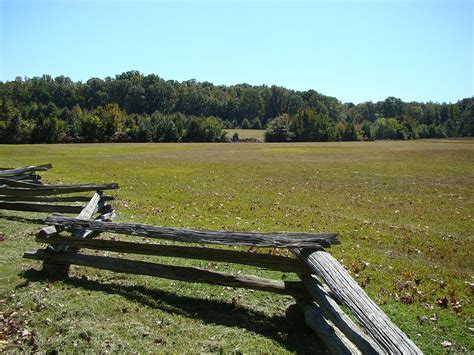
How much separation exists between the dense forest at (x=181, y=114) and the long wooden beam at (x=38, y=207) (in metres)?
69.5

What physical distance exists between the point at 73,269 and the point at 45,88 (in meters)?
144

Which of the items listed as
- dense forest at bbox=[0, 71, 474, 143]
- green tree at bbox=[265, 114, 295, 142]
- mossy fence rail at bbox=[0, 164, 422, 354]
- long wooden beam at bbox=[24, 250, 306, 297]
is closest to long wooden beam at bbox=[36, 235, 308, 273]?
mossy fence rail at bbox=[0, 164, 422, 354]

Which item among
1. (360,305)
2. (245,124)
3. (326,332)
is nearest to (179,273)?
(326,332)

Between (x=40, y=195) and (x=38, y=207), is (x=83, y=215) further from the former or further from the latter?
(x=40, y=195)

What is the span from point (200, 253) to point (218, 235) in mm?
564

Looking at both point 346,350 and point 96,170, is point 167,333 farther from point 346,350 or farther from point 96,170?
point 96,170

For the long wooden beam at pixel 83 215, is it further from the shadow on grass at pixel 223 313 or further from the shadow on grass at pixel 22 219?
the shadow on grass at pixel 22 219

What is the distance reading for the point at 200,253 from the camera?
6121 millimetres

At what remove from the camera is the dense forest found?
80062 mm

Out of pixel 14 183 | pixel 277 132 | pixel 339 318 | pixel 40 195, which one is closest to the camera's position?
pixel 339 318

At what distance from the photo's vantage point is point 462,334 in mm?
5824

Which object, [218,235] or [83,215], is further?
[83,215]

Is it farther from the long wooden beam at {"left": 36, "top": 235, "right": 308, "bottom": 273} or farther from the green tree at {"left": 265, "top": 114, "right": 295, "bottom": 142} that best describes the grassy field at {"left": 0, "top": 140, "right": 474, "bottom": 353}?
the green tree at {"left": 265, "top": 114, "right": 295, "bottom": 142}

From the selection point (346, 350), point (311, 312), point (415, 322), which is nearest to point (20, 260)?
point (311, 312)
